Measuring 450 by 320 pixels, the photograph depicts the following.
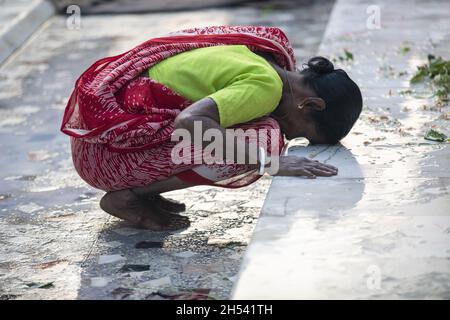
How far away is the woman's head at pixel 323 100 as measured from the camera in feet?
12.0

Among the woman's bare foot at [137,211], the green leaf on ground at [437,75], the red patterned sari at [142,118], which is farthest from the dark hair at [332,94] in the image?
the green leaf on ground at [437,75]

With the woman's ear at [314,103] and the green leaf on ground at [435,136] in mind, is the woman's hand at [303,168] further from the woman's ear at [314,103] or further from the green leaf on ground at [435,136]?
the green leaf on ground at [435,136]

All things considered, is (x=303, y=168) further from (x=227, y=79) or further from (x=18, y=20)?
(x=18, y=20)

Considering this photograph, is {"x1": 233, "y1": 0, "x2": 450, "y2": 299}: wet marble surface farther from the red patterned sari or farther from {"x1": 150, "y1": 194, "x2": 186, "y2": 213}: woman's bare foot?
{"x1": 150, "y1": 194, "x2": 186, "y2": 213}: woman's bare foot

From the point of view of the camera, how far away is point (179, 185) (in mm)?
3783

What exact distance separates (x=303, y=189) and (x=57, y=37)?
5.02 meters

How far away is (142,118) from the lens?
11.9ft

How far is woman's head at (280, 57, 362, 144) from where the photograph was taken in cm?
365

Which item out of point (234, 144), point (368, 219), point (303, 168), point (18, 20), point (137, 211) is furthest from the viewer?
point (18, 20)

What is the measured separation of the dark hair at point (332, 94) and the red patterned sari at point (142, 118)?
14 centimetres

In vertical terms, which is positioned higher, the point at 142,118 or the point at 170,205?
the point at 142,118

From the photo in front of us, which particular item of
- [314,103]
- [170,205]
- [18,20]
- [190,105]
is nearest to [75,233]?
[170,205]

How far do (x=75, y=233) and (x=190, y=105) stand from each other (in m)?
0.92
